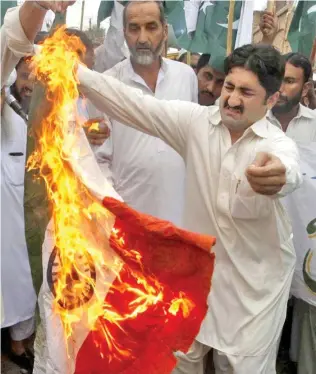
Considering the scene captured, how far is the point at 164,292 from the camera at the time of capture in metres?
2.75

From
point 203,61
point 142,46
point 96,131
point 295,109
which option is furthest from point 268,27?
point 96,131

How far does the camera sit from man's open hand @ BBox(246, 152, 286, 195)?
2.54m

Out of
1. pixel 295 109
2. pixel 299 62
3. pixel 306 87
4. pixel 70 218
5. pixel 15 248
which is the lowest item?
pixel 15 248

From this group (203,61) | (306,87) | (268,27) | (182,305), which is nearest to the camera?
(182,305)

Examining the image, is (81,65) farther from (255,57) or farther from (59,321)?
(59,321)

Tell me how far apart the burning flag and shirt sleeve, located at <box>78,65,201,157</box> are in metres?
0.19

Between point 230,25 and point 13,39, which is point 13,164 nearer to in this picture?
point 13,39

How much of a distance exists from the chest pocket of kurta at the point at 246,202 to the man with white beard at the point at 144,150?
3.84ft

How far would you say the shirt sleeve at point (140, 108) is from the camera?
3.19m

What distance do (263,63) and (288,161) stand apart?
0.62 m

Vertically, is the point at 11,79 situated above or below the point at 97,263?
above

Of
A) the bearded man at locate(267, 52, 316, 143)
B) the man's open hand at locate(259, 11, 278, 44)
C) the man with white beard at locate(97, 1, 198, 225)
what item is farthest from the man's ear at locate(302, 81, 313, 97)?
the man with white beard at locate(97, 1, 198, 225)

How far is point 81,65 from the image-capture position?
3.17 metres

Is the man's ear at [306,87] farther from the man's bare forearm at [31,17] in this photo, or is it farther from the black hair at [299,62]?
the man's bare forearm at [31,17]
